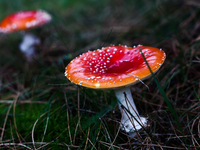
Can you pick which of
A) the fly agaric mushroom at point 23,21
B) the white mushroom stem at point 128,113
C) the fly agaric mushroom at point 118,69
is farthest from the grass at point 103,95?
the fly agaric mushroom at point 23,21

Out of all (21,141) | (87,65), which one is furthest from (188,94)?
(21,141)

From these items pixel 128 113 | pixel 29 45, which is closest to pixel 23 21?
pixel 29 45

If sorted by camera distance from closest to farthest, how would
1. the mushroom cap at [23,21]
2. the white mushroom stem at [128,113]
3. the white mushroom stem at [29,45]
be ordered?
the white mushroom stem at [128,113]
the mushroom cap at [23,21]
the white mushroom stem at [29,45]

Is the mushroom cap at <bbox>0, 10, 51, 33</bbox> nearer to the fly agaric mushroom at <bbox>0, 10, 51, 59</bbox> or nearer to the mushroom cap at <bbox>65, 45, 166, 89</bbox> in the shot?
the fly agaric mushroom at <bbox>0, 10, 51, 59</bbox>

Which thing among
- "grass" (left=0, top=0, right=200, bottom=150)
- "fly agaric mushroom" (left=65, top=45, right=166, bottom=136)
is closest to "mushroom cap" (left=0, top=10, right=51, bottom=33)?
"grass" (left=0, top=0, right=200, bottom=150)

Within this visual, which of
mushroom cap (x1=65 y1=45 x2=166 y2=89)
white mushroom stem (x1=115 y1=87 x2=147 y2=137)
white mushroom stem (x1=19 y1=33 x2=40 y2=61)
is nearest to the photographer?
mushroom cap (x1=65 y1=45 x2=166 y2=89)

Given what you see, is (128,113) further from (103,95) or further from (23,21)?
(23,21)

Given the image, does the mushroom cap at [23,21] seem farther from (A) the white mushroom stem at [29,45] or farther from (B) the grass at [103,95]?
(B) the grass at [103,95]

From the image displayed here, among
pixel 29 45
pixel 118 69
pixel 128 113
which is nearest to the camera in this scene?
pixel 118 69
